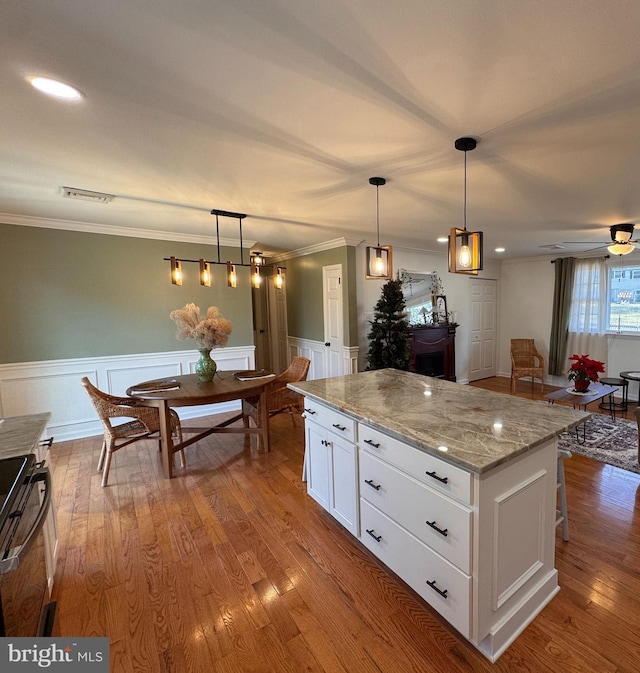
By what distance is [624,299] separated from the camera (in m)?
5.48

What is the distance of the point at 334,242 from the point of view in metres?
4.91

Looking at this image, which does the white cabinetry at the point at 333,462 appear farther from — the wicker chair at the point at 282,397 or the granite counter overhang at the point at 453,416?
the wicker chair at the point at 282,397

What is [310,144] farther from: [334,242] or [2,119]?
[334,242]

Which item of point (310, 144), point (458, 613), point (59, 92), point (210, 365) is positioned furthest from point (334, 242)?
point (458, 613)

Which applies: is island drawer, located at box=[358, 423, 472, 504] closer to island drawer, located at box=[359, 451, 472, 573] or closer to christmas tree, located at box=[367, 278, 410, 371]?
island drawer, located at box=[359, 451, 472, 573]

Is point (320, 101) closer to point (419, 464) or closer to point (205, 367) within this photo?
point (419, 464)

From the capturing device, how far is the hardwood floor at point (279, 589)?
1.44 metres

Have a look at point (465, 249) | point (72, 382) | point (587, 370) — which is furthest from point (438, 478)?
point (72, 382)

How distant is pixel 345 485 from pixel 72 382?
359cm

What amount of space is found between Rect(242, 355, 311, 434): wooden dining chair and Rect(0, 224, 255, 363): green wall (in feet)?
4.90

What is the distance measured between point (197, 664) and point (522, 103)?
9.49ft

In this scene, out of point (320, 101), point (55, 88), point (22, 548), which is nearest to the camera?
point (22, 548)

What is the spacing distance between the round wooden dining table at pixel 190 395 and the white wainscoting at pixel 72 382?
0.95 metres

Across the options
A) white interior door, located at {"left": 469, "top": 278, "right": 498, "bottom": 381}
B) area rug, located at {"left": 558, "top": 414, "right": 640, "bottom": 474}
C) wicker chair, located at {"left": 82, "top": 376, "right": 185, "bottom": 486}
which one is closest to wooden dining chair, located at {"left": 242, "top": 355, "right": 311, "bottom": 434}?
wicker chair, located at {"left": 82, "top": 376, "right": 185, "bottom": 486}
